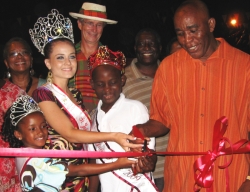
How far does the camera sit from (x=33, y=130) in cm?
284

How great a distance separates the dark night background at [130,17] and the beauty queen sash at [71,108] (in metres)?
7.22

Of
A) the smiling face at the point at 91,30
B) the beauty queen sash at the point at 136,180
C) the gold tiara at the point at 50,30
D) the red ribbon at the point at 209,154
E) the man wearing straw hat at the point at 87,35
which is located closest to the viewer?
the red ribbon at the point at 209,154

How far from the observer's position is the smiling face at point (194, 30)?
2604 millimetres

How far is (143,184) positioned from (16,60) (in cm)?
222

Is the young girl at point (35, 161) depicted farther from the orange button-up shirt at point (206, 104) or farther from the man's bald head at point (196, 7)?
the man's bald head at point (196, 7)

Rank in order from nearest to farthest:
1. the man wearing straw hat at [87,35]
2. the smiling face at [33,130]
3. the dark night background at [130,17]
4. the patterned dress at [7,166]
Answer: the smiling face at [33,130] → the patterned dress at [7,166] → the man wearing straw hat at [87,35] → the dark night background at [130,17]

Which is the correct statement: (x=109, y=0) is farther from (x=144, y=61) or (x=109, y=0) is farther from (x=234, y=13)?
(x=144, y=61)

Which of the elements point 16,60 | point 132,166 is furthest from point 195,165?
point 16,60

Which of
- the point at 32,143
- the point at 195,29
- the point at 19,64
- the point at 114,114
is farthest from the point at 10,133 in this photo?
the point at 195,29

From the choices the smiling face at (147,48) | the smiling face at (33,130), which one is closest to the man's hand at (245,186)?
the smiling face at (33,130)

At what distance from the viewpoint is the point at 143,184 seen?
2.98 metres

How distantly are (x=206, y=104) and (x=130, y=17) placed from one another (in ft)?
32.7

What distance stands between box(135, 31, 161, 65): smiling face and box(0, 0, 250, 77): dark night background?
226 inches

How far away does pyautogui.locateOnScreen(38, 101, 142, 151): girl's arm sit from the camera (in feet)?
9.36
